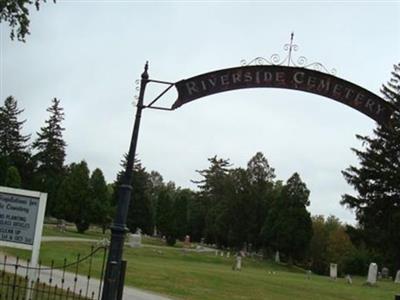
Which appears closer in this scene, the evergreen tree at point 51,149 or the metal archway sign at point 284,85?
the metal archway sign at point 284,85

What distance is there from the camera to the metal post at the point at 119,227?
8094 mm

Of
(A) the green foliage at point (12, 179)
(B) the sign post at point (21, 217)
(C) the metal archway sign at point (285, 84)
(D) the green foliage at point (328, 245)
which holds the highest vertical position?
(C) the metal archway sign at point (285, 84)

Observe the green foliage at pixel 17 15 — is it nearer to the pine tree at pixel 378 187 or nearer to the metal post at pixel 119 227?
the metal post at pixel 119 227

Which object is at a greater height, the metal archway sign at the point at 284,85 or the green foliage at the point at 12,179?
the metal archway sign at the point at 284,85

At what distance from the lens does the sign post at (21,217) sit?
10.3 metres

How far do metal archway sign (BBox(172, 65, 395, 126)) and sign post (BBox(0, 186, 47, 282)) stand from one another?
3071 mm

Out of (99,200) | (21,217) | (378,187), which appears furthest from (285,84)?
(99,200)

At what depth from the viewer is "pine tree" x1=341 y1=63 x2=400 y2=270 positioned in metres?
43.1

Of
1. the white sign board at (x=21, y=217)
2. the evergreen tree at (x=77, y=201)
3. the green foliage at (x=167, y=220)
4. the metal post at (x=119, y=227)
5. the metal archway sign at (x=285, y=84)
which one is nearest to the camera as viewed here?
the metal post at (x=119, y=227)

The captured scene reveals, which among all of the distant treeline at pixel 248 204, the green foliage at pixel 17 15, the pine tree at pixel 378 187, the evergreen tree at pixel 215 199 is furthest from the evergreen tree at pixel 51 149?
the green foliage at pixel 17 15

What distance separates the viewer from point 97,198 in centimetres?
5816

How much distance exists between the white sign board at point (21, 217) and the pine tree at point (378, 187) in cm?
3578

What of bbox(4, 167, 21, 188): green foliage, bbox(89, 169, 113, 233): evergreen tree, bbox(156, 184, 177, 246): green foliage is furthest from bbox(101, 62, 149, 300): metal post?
bbox(156, 184, 177, 246): green foliage

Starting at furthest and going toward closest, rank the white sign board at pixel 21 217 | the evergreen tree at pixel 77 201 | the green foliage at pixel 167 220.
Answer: the green foliage at pixel 167 220
the evergreen tree at pixel 77 201
the white sign board at pixel 21 217
